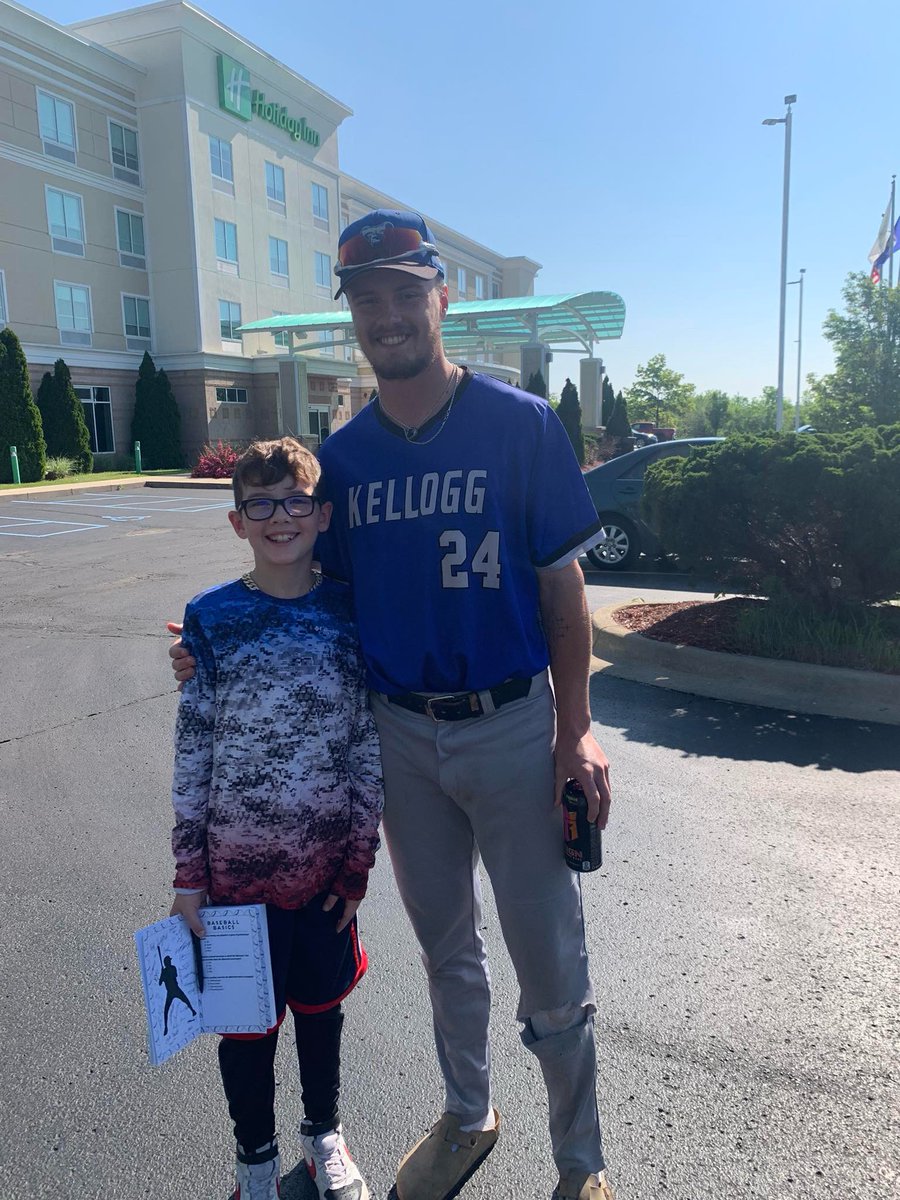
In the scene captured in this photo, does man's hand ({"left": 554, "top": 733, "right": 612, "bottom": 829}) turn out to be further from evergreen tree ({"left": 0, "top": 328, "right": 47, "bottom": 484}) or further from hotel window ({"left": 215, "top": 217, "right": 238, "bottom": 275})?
hotel window ({"left": 215, "top": 217, "right": 238, "bottom": 275})

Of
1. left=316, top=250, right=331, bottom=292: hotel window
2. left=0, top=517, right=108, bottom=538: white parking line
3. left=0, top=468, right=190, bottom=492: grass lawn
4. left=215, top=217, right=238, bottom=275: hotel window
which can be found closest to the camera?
left=0, top=517, right=108, bottom=538: white parking line

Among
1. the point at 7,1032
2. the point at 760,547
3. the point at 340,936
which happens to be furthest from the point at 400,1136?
the point at 760,547

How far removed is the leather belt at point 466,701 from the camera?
1992 mm

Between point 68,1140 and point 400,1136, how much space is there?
0.82m

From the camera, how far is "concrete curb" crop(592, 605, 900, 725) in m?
5.18

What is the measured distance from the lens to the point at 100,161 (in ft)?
101

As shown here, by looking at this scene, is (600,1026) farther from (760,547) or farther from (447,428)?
(760,547)

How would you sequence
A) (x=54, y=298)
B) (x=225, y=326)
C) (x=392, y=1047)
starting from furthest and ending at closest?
(x=225, y=326), (x=54, y=298), (x=392, y=1047)

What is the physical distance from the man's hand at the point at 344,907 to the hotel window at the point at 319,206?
42.0m

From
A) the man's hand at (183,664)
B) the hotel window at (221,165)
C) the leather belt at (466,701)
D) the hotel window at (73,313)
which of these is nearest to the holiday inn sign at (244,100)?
the hotel window at (221,165)

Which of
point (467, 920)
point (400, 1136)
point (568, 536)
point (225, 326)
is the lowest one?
point (400, 1136)

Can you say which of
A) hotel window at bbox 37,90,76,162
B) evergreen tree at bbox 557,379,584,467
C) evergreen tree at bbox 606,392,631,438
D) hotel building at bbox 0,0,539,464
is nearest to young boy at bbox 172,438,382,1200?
evergreen tree at bbox 557,379,584,467

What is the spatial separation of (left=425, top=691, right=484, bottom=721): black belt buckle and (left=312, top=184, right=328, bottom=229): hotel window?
4195 centimetres

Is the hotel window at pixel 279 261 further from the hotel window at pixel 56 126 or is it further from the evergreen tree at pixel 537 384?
the evergreen tree at pixel 537 384
